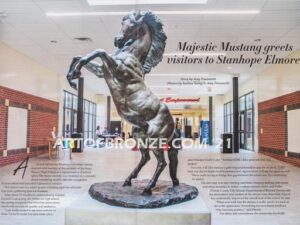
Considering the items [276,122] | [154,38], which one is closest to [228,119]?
[276,122]

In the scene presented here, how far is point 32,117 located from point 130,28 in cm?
647

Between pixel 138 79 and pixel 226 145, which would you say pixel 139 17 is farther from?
pixel 226 145

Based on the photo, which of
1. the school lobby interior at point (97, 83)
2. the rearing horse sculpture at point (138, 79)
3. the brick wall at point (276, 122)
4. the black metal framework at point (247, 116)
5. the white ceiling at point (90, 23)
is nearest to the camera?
the rearing horse sculpture at point (138, 79)

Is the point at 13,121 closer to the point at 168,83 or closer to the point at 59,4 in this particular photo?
the point at 59,4

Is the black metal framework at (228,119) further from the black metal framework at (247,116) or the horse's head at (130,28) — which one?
the horse's head at (130,28)

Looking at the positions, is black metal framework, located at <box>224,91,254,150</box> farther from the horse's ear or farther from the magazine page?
the horse's ear

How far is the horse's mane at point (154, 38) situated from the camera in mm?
1771

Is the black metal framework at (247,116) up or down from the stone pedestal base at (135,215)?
up

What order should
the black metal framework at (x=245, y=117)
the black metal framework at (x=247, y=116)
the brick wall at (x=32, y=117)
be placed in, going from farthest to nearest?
the black metal framework at (x=247, y=116), the black metal framework at (x=245, y=117), the brick wall at (x=32, y=117)

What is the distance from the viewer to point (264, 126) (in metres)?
8.80

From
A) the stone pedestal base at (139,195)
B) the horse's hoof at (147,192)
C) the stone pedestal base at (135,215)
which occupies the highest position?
the horse's hoof at (147,192)

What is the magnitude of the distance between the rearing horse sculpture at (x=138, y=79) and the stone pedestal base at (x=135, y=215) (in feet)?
0.57

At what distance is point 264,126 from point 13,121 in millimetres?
6921

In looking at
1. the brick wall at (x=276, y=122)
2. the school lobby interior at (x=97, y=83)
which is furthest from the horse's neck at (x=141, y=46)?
the brick wall at (x=276, y=122)
